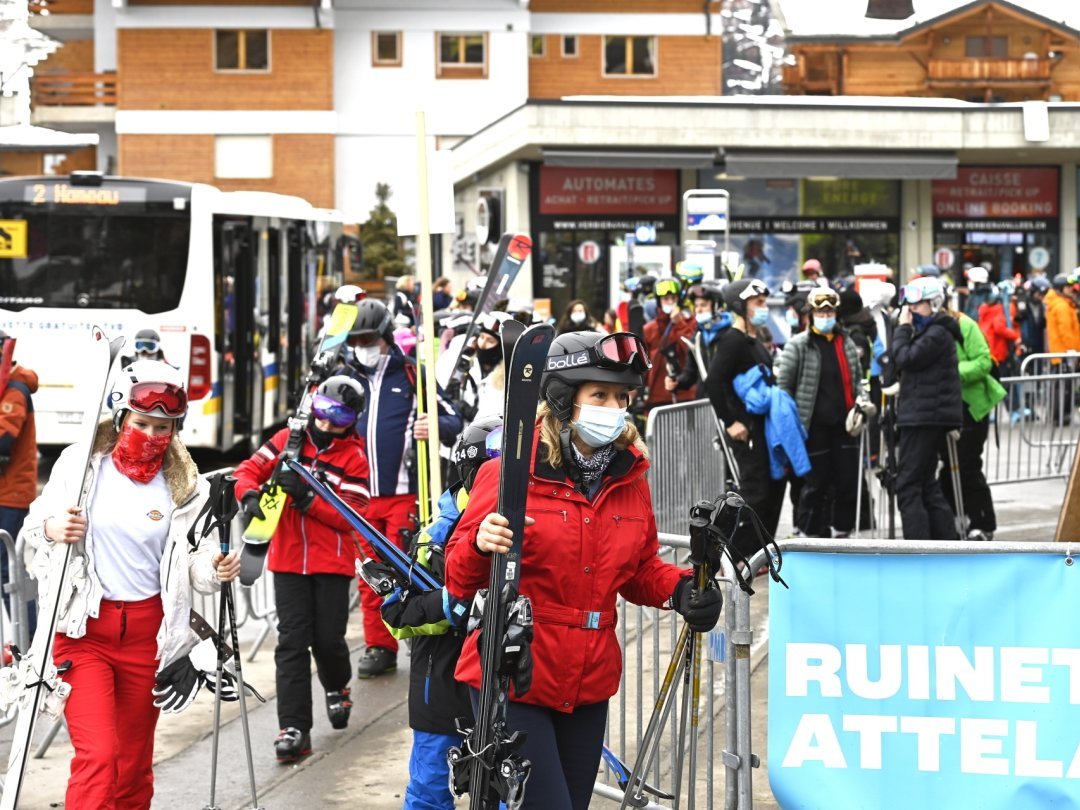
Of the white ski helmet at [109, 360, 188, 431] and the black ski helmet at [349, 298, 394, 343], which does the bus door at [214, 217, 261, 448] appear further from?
the white ski helmet at [109, 360, 188, 431]

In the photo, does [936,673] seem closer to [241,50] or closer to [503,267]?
[503,267]

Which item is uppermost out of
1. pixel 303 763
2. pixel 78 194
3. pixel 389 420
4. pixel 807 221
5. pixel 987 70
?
pixel 987 70

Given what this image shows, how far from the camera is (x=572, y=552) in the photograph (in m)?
4.54

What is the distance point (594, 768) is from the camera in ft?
15.6

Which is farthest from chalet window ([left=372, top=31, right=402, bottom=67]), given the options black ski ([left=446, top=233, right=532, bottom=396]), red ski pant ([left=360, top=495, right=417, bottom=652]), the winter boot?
the winter boot

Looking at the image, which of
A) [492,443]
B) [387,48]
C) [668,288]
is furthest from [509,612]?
[387,48]

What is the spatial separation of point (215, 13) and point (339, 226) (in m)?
28.6

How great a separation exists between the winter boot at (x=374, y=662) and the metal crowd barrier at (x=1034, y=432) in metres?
7.58

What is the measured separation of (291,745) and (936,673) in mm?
3256

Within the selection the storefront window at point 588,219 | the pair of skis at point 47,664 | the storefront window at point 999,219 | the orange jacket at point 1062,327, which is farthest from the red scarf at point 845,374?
the storefront window at point 999,219

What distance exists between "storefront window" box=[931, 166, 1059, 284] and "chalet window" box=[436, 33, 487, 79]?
23591 millimetres

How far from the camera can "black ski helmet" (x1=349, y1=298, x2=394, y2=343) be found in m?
8.68

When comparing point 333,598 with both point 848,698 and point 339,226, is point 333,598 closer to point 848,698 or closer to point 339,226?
point 848,698

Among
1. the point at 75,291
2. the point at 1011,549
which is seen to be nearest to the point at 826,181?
the point at 75,291
